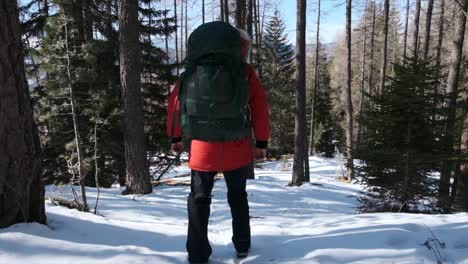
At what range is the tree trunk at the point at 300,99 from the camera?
11703mm

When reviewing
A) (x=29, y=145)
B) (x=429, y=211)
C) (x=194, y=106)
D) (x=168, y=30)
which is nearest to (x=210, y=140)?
(x=194, y=106)

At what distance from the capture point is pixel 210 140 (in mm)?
2574

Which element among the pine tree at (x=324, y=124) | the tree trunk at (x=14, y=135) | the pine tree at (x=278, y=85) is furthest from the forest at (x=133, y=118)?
the pine tree at (x=324, y=124)

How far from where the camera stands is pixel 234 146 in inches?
104

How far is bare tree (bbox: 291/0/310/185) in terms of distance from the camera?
461 inches

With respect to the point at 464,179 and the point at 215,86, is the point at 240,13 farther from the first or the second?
the point at 215,86

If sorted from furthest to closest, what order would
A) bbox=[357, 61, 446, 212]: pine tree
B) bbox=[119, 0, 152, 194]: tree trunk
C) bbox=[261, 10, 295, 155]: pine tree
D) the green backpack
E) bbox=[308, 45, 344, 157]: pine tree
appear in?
bbox=[308, 45, 344, 157]: pine tree, bbox=[261, 10, 295, 155]: pine tree, bbox=[119, 0, 152, 194]: tree trunk, bbox=[357, 61, 446, 212]: pine tree, the green backpack

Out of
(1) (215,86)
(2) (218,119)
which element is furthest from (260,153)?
(1) (215,86)

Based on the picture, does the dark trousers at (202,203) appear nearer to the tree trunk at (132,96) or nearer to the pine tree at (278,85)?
the tree trunk at (132,96)

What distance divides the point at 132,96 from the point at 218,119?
6.32 meters

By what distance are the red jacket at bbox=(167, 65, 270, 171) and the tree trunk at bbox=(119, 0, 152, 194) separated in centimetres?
598

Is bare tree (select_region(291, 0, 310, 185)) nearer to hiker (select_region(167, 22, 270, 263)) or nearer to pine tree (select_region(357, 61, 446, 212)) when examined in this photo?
pine tree (select_region(357, 61, 446, 212))

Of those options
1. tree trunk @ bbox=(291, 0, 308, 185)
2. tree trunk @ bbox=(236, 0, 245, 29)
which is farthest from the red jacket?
tree trunk @ bbox=(291, 0, 308, 185)

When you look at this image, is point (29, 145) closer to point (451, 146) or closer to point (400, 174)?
point (400, 174)
